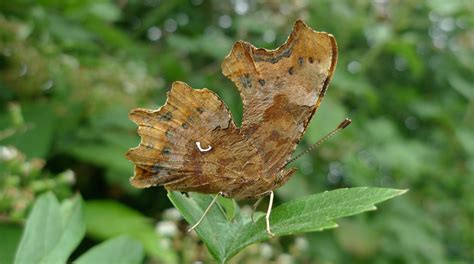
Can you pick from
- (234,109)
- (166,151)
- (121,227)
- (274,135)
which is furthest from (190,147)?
(234,109)

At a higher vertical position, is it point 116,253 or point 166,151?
point 166,151

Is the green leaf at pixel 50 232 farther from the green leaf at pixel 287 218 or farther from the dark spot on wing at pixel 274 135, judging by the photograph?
the dark spot on wing at pixel 274 135

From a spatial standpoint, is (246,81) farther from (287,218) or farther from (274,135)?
(287,218)

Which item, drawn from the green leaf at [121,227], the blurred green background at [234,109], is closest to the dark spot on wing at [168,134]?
the blurred green background at [234,109]

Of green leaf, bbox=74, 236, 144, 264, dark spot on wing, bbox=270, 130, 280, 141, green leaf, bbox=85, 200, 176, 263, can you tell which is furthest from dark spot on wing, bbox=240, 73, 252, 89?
green leaf, bbox=85, 200, 176, 263

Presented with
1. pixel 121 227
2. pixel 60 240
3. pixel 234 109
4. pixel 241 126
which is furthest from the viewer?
pixel 234 109

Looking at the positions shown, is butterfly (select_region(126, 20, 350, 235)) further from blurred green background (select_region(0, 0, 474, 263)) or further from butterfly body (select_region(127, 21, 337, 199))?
blurred green background (select_region(0, 0, 474, 263))
